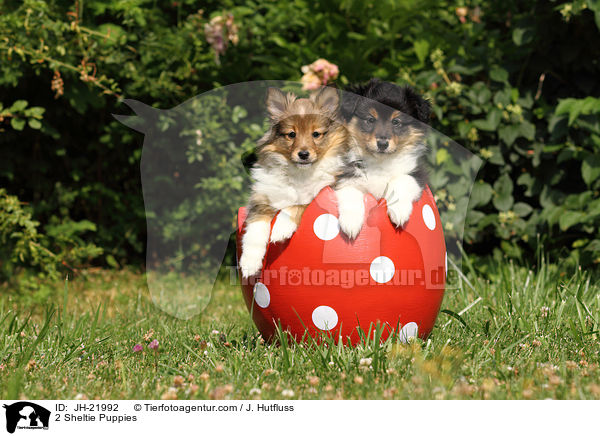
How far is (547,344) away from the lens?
301cm

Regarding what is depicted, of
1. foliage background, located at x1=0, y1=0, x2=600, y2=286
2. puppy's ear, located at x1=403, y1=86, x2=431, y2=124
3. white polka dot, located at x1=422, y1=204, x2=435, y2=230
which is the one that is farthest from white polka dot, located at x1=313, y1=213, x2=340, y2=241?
foliage background, located at x1=0, y1=0, x2=600, y2=286

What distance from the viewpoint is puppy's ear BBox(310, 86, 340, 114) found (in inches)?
115

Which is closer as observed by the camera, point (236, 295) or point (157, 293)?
point (157, 293)

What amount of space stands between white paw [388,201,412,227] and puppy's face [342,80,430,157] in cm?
28

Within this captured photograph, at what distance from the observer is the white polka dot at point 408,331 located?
291 cm

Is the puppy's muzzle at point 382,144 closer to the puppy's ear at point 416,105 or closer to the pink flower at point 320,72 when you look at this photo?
the puppy's ear at point 416,105

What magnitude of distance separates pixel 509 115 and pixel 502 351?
270 centimetres
